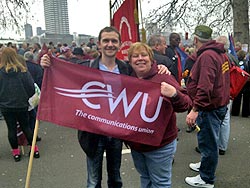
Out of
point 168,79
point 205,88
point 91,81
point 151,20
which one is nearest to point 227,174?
point 205,88

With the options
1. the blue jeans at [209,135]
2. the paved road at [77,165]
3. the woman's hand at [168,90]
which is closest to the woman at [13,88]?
the paved road at [77,165]

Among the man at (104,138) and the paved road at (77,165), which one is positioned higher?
the man at (104,138)

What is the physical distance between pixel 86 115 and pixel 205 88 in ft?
4.21

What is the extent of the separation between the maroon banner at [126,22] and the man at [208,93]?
1.03 metres

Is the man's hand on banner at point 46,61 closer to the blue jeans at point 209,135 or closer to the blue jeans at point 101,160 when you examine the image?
the blue jeans at point 101,160

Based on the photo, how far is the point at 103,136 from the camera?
2914mm

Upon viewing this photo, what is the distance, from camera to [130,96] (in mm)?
2650

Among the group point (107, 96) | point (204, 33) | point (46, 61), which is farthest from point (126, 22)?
point (107, 96)

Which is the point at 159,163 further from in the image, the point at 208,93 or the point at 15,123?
the point at 15,123

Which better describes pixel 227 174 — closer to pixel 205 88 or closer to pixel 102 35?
pixel 205 88

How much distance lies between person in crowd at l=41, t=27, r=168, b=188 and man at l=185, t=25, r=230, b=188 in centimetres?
74

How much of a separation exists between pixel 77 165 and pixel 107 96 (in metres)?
2.27


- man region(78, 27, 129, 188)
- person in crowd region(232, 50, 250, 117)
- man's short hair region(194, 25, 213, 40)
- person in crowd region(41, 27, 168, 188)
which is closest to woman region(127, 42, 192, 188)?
person in crowd region(41, 27, 168, 188)

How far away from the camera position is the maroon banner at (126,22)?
4.25 m
